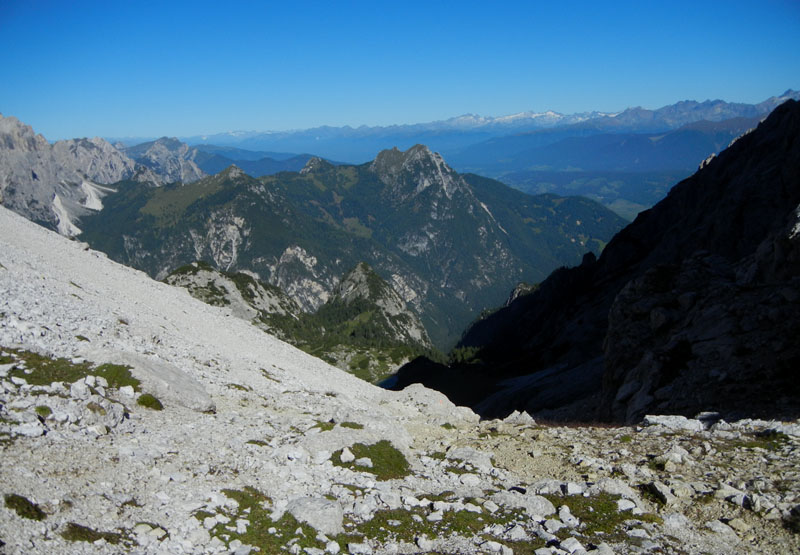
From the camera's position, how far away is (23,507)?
40.2ft

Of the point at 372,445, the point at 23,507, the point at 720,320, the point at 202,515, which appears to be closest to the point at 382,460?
the point at 372,445

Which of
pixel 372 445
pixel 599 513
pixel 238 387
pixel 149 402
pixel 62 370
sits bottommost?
pixel 599 513

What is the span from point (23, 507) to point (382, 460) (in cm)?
1157

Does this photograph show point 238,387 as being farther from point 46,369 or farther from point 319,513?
point 319,513

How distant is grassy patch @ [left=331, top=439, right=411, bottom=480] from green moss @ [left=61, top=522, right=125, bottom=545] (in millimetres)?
8186

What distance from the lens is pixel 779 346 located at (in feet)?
98.6

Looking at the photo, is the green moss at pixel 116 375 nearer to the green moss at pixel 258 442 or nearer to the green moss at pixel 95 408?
the green moss at pixel 95 408

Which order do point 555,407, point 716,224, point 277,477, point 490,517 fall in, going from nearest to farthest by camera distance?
point 490,517 → point 277,477 → point 555,407 → point 716,224

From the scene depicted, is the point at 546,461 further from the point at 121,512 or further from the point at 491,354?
the point at 491,354

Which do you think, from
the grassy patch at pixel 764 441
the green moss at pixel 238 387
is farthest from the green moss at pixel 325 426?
the grassy patch at pixel 764 441

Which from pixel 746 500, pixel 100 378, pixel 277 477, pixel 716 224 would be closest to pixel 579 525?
pixel 746 500

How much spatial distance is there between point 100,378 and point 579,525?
19588 mm

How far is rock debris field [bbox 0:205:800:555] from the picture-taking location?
13578mm

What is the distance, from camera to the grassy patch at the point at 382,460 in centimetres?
1916
